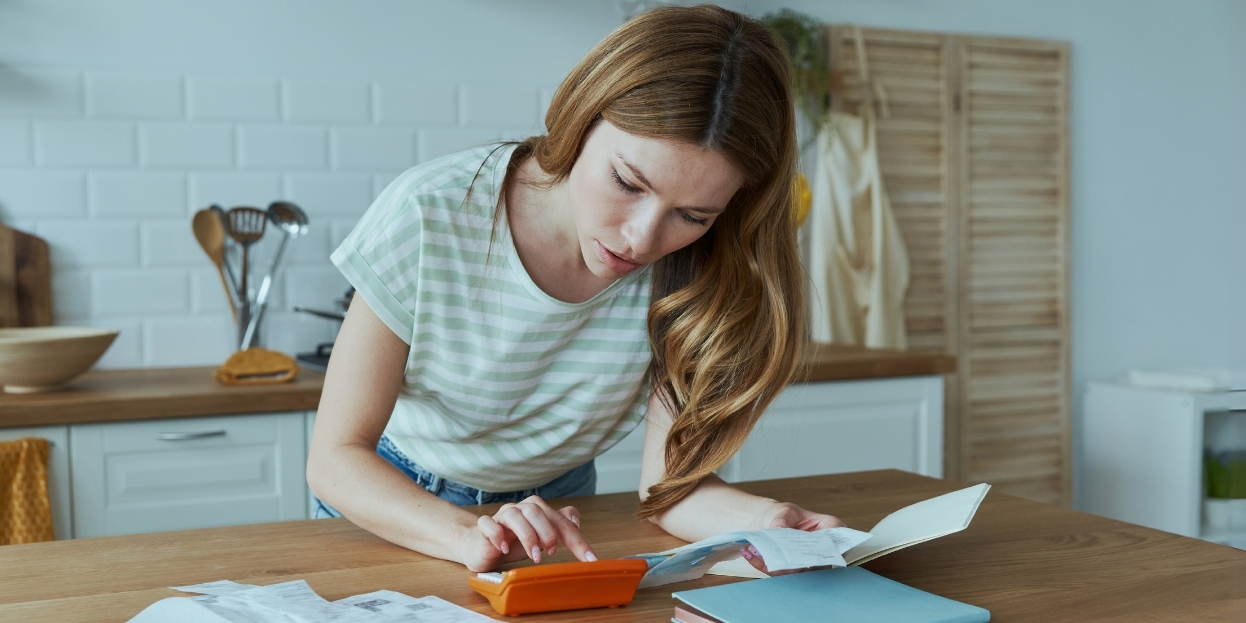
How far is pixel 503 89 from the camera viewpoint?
2984mm

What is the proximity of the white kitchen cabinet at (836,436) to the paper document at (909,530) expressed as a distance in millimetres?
1434

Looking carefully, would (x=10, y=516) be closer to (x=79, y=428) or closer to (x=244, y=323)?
(x=79, y=428)

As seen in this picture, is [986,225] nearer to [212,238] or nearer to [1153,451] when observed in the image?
[1153,451]

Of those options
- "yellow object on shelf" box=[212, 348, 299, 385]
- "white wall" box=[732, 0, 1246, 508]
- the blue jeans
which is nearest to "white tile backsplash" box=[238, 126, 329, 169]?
"yellow object on shelf" box=[212, 348, 299, 385]

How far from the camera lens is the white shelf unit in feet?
10.9

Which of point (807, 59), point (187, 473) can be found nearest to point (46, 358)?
point (187, 473)

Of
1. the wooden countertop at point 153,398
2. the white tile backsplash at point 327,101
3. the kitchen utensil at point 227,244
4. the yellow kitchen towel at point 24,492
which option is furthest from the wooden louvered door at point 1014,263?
the yellow kitchen towel at point 24,492

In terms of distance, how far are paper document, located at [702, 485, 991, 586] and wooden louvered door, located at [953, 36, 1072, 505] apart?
2636 millimetres

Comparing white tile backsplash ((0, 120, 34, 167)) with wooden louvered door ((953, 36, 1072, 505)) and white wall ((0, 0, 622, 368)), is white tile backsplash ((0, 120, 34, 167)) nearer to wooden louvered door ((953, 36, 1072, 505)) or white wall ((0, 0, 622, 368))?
white wall ((0, 0, 622, 368))

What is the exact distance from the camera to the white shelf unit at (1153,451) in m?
3.31

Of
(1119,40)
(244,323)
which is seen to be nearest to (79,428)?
(244,323)

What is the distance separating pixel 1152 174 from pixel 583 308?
320 centimetres

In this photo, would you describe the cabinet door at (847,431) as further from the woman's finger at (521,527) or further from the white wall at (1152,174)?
the woman's finger at (521,527)

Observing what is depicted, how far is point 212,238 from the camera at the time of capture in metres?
2.65
